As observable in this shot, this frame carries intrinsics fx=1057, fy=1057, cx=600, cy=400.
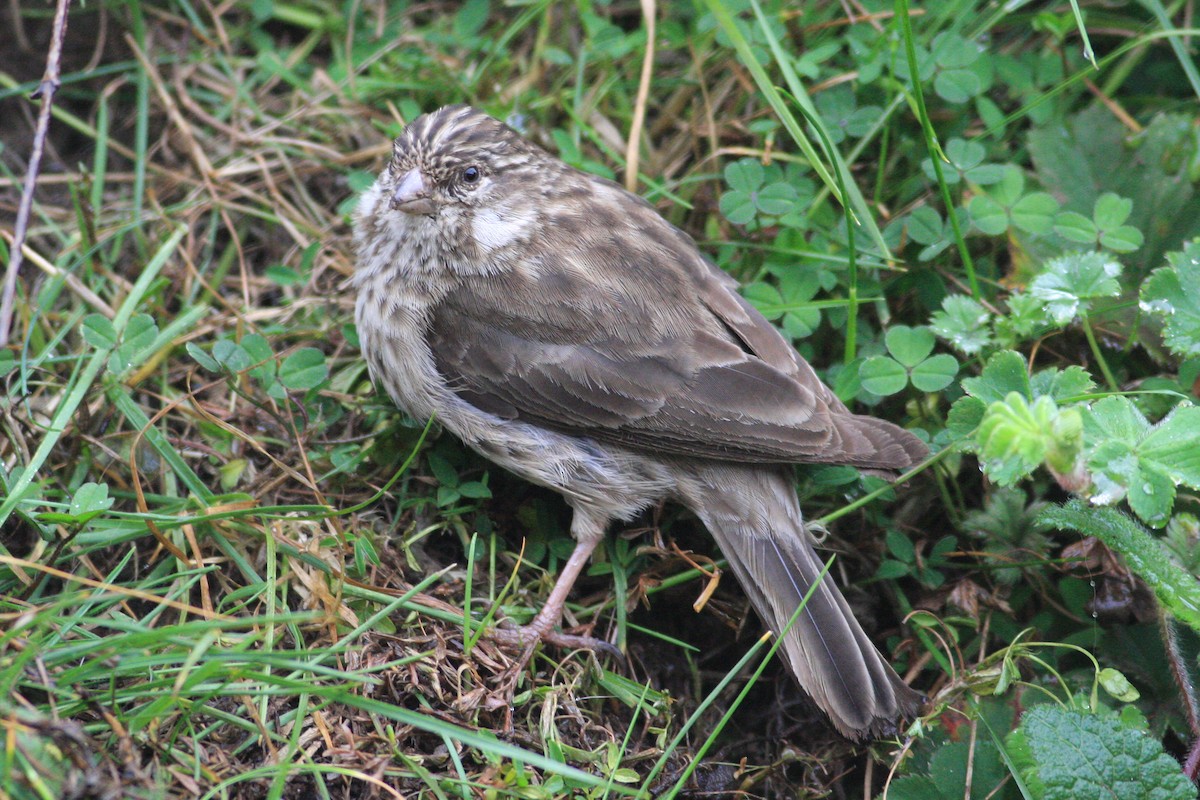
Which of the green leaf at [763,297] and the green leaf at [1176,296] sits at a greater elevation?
the green leaf at [1176,296]

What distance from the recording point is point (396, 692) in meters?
3.22

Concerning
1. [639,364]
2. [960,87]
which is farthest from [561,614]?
[960,87]

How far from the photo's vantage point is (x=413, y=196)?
3.77 meters

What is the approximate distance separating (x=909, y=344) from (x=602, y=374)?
1197 millimetres

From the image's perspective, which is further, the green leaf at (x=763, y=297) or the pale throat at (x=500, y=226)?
the green leaf at (x=763, y=297)

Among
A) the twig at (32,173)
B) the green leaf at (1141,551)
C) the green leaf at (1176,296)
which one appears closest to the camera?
the green leaf at (1141,551)

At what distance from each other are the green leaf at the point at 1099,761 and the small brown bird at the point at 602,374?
18.8 inches

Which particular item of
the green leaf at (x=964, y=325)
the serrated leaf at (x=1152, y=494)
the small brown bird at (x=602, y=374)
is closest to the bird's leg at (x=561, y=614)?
the small brown bird at (x=602, y=374)

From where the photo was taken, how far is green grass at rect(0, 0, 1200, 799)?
302cm

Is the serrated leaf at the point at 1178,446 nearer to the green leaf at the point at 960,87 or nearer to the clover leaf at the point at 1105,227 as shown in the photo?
the clover leaf at the point at 1105,227

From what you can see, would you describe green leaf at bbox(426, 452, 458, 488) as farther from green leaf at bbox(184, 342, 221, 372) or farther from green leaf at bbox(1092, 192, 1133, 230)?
green leaf at bbox(1092, 192, 1133, 230)

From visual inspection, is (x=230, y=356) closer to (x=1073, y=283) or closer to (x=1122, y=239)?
(x=1073, y=283)

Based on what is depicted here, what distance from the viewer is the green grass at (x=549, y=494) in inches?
119

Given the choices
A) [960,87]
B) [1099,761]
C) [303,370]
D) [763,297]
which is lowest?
[1099,761]
